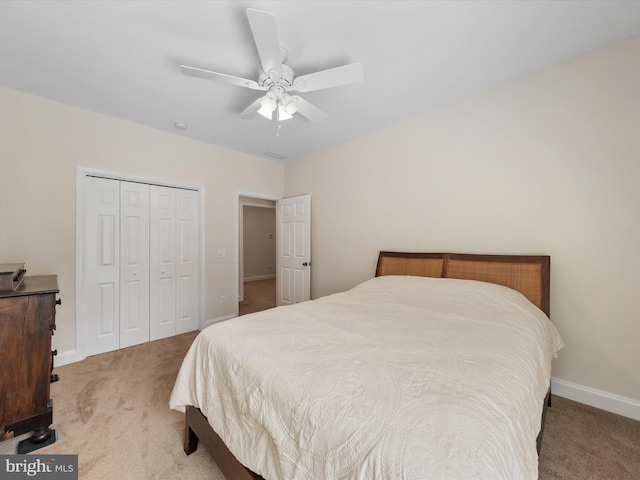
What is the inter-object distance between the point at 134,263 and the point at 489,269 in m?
3.86

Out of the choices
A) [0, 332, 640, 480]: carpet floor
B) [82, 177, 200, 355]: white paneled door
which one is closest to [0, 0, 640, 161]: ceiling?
[82, 177, 200, 355]: white paneled door

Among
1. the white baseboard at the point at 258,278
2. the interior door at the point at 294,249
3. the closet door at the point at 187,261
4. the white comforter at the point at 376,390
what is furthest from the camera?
the white baseboard at the point at 258,278

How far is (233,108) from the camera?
265cm

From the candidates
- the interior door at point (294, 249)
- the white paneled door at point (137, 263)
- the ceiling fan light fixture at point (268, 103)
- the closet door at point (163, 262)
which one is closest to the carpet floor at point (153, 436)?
the white paneled door at point (137, 263)

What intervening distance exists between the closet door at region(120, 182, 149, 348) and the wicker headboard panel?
2.98m

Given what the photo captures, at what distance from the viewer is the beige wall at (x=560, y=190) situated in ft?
5.98

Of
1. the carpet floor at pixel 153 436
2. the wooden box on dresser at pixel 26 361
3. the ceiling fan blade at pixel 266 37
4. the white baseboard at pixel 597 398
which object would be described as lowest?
the carpet floor at pixel 153 436

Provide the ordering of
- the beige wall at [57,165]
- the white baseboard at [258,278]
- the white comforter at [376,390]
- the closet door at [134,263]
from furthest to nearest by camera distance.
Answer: the white baseboard at [258,278], the closet door at [134,263], the beige wall at [57,165], the white comforter at [376,390]

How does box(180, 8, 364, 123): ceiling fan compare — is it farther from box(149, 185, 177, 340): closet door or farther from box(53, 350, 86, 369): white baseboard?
box(53, 350, 86, 369): white baseboard

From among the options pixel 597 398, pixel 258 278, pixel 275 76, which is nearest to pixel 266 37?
pixel 275 76

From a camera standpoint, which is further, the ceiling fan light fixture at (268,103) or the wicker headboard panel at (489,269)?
the wicker headboard panel at (489,269)

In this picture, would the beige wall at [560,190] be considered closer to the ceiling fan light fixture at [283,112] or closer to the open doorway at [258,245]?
the ceiling fan light fixture at [283,112]

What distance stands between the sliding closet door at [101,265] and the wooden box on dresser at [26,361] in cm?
127

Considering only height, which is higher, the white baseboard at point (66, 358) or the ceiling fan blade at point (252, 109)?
the ceiling fan blade at point (252, 109)
